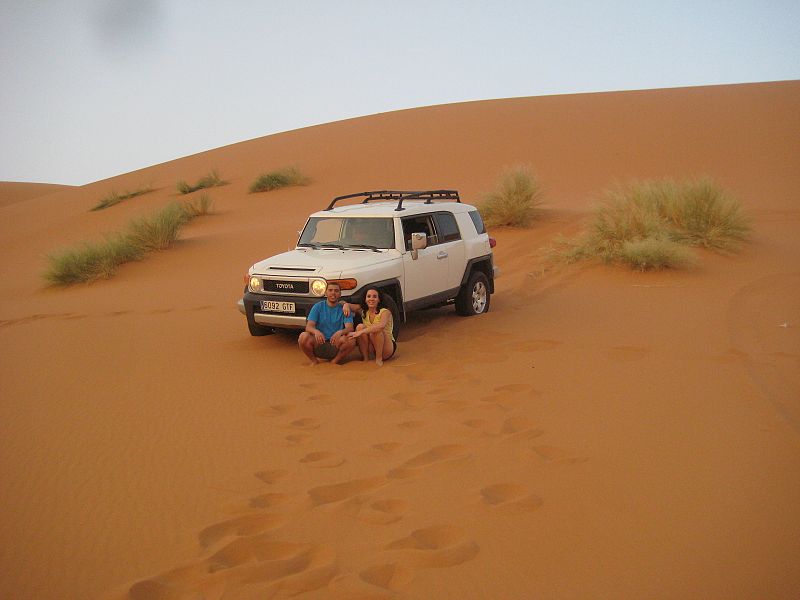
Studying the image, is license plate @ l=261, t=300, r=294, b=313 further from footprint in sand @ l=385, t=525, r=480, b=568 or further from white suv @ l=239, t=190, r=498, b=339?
footprint in sand @ l=385, t=525, r=480, b=568

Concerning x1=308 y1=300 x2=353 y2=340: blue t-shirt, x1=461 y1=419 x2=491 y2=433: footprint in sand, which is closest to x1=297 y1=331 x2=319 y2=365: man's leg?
x1=308 y1=300 x2=353 y2=340: blue t-shirt

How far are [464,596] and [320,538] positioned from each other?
0.95 m

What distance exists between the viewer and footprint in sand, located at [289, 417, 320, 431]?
5859 millimetres

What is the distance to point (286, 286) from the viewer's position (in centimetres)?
823

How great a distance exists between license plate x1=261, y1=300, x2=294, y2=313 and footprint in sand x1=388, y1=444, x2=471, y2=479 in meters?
3.36

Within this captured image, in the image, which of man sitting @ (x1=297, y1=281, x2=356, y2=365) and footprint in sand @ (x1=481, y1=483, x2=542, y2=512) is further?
man sitting @ (x1=297, y1=281, x2=356, y2=365)

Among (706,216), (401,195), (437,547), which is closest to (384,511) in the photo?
(437,547)

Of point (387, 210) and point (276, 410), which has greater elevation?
point (387, 210)

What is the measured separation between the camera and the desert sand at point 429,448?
12.2 ft

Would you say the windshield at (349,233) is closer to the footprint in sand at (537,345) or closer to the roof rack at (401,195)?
the roof rack at (401,195)

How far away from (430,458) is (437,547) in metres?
1.25

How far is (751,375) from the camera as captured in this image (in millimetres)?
6965

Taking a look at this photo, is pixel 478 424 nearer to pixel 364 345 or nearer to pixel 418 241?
pixel 364 345

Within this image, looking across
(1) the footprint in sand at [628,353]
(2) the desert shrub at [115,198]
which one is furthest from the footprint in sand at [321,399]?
(2) the desert shrub at [115,198]
